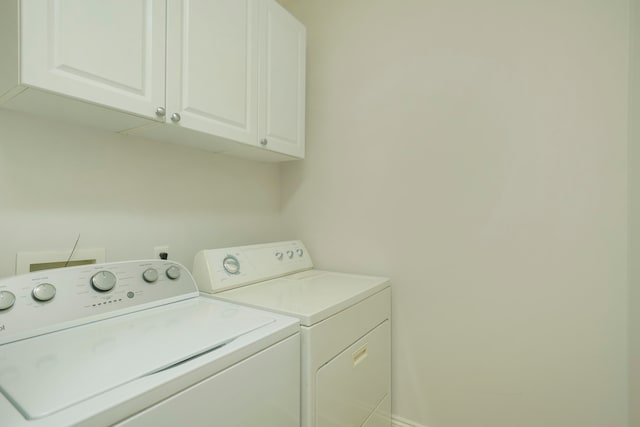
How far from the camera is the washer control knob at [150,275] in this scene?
3.49 feet

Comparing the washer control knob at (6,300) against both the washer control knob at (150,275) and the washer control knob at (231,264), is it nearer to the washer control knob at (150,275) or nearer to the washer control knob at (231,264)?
the washer control knob at (150,275)

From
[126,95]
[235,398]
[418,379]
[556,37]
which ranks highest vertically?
[556,37]

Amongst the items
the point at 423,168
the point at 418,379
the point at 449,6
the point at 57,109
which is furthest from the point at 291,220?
the point at 449,6

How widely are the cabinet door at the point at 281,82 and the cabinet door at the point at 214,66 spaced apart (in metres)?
0.07

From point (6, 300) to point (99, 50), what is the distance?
72cm

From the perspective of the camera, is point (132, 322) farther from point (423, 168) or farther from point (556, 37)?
point (556, 37)

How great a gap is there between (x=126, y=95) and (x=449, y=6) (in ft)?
4.65

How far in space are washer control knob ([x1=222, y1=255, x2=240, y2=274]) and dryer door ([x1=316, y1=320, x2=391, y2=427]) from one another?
58cm

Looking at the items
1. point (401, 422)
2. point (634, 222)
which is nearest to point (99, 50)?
point (634, 222)

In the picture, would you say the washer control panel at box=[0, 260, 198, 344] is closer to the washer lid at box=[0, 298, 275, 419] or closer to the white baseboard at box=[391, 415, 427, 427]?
the washer lid at box=[0, 298, 275, 419]

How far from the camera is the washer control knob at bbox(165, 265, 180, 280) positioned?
3.72ft

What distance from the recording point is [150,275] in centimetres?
107

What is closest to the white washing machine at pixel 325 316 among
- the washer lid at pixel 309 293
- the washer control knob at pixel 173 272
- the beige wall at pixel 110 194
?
the washer lid at pixel 309 293

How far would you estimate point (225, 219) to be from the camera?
64.6 inches
